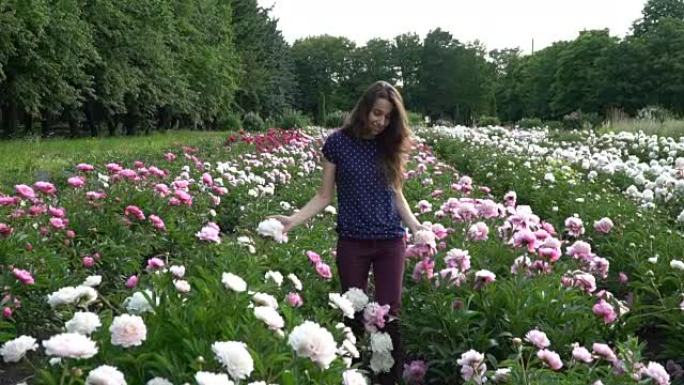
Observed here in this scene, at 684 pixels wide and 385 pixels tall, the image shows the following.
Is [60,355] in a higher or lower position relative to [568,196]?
higher

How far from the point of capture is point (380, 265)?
3689 mm

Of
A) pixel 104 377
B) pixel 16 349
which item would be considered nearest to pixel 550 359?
pixel 104 377

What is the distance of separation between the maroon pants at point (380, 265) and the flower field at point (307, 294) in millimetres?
124

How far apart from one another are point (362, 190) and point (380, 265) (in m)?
0.40

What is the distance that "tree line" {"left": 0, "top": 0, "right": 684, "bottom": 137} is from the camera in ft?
65.4

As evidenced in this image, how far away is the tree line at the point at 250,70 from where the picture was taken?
65.4ft

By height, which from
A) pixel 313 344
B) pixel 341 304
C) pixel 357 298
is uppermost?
pixel 313 344

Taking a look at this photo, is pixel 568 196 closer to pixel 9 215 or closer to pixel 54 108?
pixel 9 215

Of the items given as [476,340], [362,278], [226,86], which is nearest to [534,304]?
[476,340]

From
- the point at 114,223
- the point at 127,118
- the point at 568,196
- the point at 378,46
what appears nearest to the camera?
the point at 114,223

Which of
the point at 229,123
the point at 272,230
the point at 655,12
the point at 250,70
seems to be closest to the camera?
the point at 272,230

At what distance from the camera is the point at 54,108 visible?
71.4ft

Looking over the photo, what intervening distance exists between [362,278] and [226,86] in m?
37.1

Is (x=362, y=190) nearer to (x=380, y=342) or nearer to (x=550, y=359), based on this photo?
(x=380, y=342)
